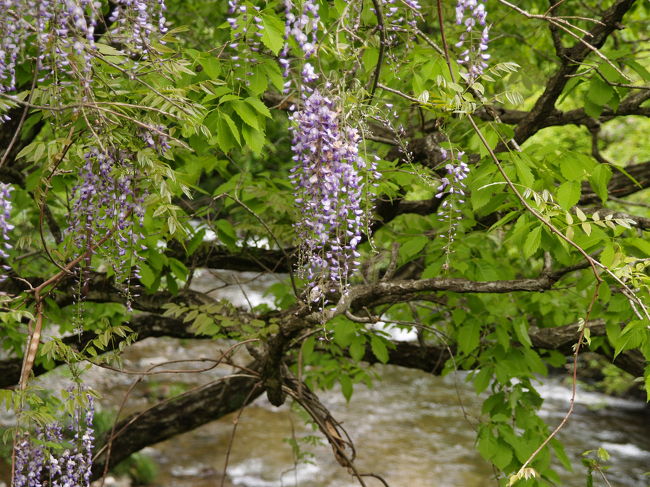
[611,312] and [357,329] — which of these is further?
[357,329]

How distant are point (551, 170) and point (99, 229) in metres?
1.86


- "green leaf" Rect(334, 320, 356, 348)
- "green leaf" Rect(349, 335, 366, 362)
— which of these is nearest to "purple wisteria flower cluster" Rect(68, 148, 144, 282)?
"green leaf" Rect(334, 320, 356, 348)

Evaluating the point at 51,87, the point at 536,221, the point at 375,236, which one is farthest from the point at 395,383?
the point at 51,87

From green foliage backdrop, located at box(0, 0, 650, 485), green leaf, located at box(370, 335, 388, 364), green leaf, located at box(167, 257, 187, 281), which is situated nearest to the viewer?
green foliage backdrop, located at box(0, 0, 650, 485)

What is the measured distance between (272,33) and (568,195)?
4.14ft

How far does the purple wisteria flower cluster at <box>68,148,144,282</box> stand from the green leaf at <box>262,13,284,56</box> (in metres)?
0.60

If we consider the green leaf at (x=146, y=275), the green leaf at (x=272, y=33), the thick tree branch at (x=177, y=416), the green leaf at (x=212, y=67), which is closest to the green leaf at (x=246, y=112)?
the green leaf at (x=212, y=67)

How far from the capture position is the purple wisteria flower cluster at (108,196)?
7.52 feet

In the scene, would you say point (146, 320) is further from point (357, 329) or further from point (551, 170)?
point (551, 170)

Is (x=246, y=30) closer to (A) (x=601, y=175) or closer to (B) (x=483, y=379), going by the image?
(A) (x=601, y=175)

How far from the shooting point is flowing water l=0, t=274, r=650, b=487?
8078 millimetres

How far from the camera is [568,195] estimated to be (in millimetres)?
2627

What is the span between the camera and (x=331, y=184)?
2.01 meters

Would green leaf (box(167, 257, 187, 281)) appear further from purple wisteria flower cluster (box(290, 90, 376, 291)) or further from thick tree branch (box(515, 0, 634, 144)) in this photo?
thick tree branch (box(515, 0, 634, 144))
